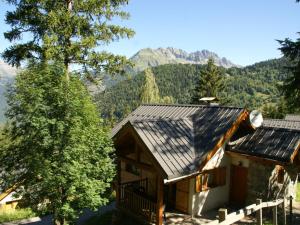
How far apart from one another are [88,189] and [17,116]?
3528mm

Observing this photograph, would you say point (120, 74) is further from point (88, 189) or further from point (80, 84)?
point (88, 189)

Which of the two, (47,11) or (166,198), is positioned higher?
(47,11)

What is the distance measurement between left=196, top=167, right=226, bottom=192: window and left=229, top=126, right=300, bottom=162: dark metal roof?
138cm

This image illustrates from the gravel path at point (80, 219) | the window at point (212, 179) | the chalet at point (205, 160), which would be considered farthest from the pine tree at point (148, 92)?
the window at point (212, 179)

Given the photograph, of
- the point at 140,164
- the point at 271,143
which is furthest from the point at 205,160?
the point at 271,143

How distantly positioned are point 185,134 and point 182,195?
304 centimetres

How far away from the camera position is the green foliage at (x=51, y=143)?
424 inches

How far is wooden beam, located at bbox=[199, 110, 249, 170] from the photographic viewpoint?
14586 millimetres

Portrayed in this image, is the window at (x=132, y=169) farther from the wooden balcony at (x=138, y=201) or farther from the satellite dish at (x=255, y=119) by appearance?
the satellite dish at (x=255, y=119)

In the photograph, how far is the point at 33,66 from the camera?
11922 mm

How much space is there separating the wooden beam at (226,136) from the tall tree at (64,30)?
7152mm

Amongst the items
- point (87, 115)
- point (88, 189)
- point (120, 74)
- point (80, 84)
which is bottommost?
point (88, 189)

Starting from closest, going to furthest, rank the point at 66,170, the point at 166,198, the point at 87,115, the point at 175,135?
1. the point at 66,170
2. the point at 87,115
3. the point at 175,135
4. the point at 166,198

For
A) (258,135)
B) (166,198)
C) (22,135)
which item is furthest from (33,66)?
(258,135)
